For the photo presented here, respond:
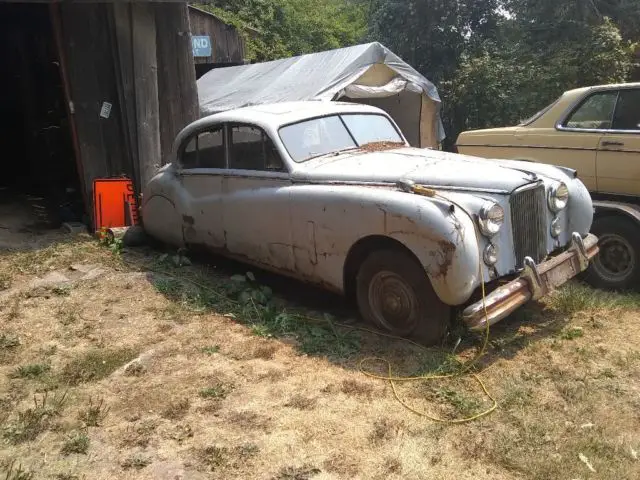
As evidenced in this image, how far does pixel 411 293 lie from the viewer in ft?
13.9

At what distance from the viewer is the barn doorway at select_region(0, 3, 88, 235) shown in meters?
8.85

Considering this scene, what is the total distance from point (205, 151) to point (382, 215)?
257 cm

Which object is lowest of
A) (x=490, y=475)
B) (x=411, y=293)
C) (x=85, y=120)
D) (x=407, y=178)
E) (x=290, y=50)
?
(x=490, y=475)

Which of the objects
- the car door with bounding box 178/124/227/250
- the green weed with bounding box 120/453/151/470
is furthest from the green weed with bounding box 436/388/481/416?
the car door with bounding box 178/124/227/250

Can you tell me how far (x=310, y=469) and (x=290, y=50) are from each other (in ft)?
62.0

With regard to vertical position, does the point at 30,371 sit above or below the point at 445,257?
below

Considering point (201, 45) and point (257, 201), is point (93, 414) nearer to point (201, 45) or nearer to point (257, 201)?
point (257, 201)

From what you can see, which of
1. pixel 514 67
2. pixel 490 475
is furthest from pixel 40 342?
pixel 514 67

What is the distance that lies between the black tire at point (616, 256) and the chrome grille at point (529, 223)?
1274 millimetres

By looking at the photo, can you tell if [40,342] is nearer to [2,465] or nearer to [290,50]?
[2,465]

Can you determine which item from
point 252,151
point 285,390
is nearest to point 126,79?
point 252,151

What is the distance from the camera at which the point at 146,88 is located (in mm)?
7781

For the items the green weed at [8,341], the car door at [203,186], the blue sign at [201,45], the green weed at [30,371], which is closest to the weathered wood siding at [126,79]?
the car door at [203,186]

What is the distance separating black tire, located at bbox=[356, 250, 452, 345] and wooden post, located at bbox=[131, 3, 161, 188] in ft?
14.8
